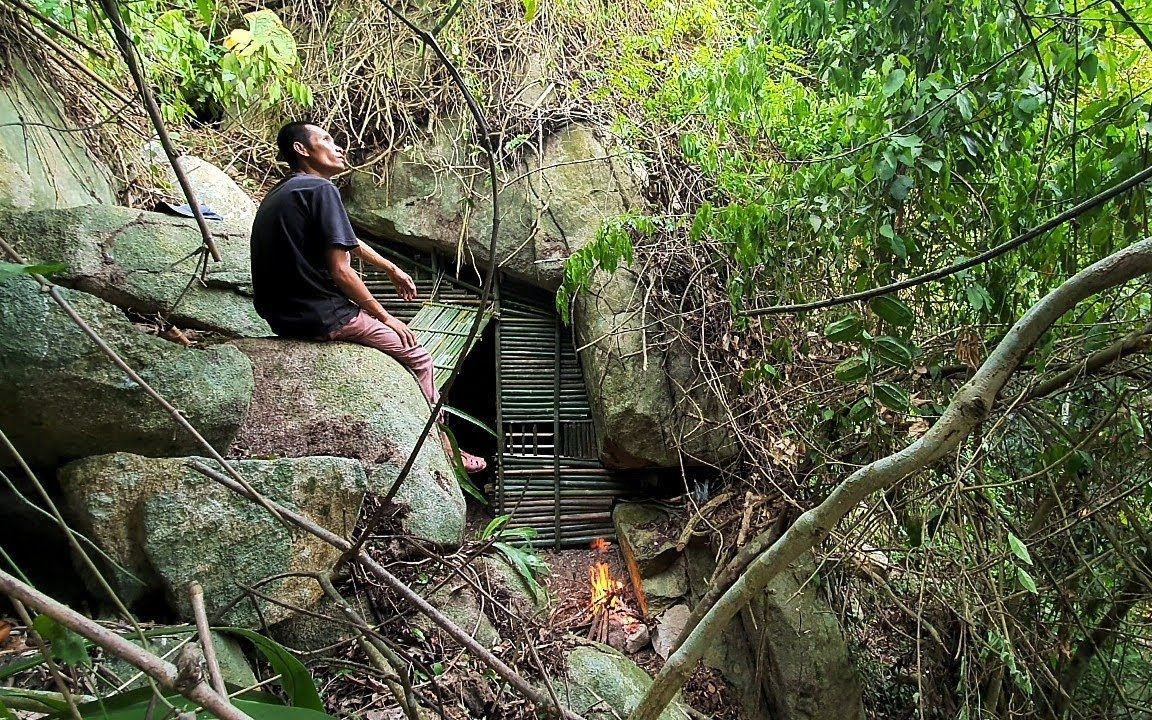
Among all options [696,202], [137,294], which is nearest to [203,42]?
[137,294]

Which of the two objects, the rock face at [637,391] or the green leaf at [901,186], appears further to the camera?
the rock face at [637,391]

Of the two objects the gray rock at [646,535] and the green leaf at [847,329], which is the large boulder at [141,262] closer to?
the green leaf at [847,329]

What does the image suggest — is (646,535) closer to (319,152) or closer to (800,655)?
(800,655)

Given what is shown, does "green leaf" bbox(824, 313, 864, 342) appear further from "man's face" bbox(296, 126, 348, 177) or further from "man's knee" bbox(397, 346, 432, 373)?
"man's face" bbox(296, 126, 348, 177)

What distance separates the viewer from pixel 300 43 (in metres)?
4.93

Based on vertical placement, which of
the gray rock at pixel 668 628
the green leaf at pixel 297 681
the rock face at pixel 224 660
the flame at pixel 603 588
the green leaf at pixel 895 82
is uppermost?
the green leaf at pixel 895 82

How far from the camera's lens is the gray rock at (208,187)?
153 inches

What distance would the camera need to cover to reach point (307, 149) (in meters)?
3.21

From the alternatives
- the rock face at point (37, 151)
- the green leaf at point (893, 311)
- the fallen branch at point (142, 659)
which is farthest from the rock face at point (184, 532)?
the green leaf at point (893, 311)

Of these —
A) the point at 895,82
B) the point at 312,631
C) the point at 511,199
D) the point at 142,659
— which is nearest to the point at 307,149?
the point at 511,199

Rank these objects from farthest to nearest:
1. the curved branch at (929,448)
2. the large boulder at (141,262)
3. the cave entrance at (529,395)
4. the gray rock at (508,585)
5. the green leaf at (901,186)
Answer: the cave entrance at (529,395) < the gray rock at (508,585) < the large boulder at (141,262) < the green leaf at (901,186) < the curved branch at (929,448)

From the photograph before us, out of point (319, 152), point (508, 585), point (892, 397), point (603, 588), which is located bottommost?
point (603, 588)

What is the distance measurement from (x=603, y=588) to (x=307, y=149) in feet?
9.18

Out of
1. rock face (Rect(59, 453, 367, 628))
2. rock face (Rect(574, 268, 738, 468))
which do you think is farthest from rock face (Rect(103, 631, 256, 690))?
rock face (Rect(574, 268, 738, 468))
